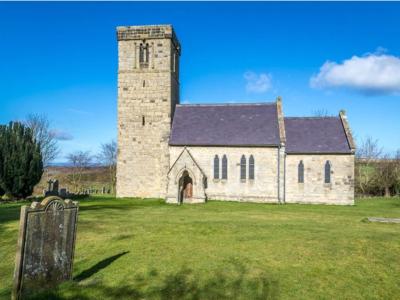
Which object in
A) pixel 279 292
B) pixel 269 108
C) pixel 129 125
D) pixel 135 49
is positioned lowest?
pixel 279 292

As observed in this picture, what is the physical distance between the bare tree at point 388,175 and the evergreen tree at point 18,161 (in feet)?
133

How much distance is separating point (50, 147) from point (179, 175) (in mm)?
35131

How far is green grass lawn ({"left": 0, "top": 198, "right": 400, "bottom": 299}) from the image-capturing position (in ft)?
29.5

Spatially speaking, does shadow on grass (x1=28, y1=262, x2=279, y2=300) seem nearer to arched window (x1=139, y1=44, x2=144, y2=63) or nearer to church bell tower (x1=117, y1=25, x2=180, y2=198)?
church bell tower (x1=117, y1=25, x2=180, y2=198)

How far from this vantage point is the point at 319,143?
104ft

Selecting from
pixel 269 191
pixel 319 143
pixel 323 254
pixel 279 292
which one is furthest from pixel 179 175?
pixel 279 292

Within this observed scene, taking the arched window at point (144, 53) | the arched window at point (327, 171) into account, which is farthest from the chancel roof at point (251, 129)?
the arched window at point (144, 53)

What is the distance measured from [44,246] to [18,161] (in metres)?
26.5

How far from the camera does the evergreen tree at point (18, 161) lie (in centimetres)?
3150

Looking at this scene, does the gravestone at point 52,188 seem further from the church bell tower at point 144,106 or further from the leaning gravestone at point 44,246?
the leaning gravestone at point 44,246

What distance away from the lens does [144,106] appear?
3409 cm

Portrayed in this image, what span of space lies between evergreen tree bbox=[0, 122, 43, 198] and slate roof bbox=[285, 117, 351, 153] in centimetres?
2422

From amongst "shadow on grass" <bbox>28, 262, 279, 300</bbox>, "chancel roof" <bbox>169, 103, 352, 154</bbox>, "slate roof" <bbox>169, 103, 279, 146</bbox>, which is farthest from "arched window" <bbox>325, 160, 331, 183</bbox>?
"shadow on grass" <bbox>28, 262, 279, 300</bbox>

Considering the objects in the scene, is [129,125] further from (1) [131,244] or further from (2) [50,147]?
(2) [50,147]
